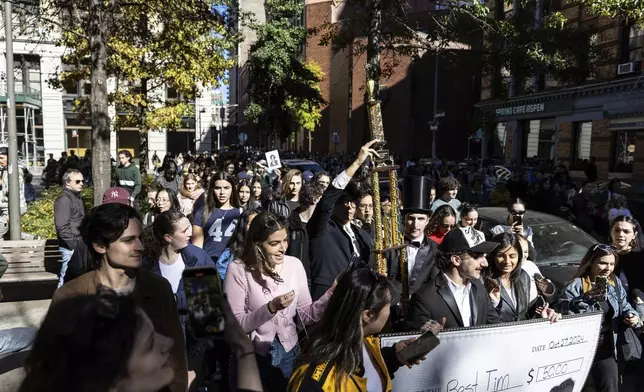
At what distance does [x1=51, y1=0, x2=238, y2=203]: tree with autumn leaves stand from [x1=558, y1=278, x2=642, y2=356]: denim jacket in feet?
20.7

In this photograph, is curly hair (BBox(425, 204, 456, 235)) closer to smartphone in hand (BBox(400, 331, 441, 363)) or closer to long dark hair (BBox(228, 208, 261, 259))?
long dark hair (BBox(228, 208, 261, 259))

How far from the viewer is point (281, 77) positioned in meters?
37.2

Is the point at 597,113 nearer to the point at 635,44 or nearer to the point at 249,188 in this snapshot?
the point at 635,44

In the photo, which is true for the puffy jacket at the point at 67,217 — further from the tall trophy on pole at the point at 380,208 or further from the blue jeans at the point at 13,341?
the tall trophy on pole at the point at 380,208

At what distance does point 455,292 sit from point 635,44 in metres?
20.5

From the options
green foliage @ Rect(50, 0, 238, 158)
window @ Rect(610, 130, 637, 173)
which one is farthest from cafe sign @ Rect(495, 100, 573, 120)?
green foliage @ Rect(50, 0, 238, 158)

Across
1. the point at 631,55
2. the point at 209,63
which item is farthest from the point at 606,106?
the point at 209,63

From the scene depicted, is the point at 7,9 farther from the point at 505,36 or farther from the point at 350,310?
the point at 350,310

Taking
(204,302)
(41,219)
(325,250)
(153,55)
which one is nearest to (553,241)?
(325,250)

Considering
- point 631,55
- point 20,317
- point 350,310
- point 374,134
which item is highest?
point 631,55

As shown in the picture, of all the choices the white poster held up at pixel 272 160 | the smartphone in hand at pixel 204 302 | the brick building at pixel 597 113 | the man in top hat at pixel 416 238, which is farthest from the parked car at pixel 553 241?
the brick building at pixel 597 113

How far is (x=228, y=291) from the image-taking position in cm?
335

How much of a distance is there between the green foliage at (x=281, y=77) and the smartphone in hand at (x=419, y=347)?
116 ft

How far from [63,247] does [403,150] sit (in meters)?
37.5
